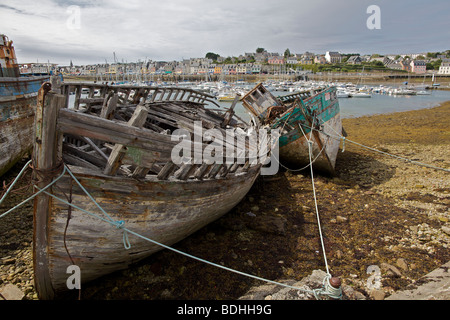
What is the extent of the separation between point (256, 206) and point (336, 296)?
4388 millimetres

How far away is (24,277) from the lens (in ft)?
15.9

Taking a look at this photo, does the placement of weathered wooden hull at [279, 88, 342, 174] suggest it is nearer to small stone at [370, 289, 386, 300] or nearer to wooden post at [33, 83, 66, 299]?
small stone at [370, 289, 386, 300]

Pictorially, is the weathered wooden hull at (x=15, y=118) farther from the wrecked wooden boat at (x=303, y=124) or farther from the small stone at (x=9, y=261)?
the wrecked wooden boat at (x=303, y=124)

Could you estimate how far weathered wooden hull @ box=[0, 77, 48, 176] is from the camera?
30.2 feet

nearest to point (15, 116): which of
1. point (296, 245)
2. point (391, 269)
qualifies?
point (296, 245)

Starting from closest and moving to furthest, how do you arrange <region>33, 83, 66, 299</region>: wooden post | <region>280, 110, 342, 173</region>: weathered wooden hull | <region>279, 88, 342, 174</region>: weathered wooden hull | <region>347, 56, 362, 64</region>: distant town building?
<region>33, 83, 66, 299</region>: wooden post → <region>279, 88, 342, 174</region>: weathered wooden hull → <region>280, 110, 342, 173</region>: weathered wooden hull → <region>347, 56, 362, 64</region>: distant town building

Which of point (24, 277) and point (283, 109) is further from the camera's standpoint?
point (283, 109)

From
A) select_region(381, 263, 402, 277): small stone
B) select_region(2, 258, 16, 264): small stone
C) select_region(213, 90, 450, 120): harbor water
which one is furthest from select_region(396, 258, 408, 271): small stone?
select_region(213, 90, 450, 120): harbor water

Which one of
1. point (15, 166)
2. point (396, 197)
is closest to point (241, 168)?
point (396, 197)

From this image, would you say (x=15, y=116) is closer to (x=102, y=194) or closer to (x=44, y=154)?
(x=44, y=154)

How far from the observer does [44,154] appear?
10.6 feet

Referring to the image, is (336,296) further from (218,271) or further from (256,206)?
(256,206)

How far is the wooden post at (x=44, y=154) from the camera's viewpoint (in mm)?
3104

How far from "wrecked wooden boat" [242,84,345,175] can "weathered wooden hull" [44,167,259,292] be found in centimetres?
578
